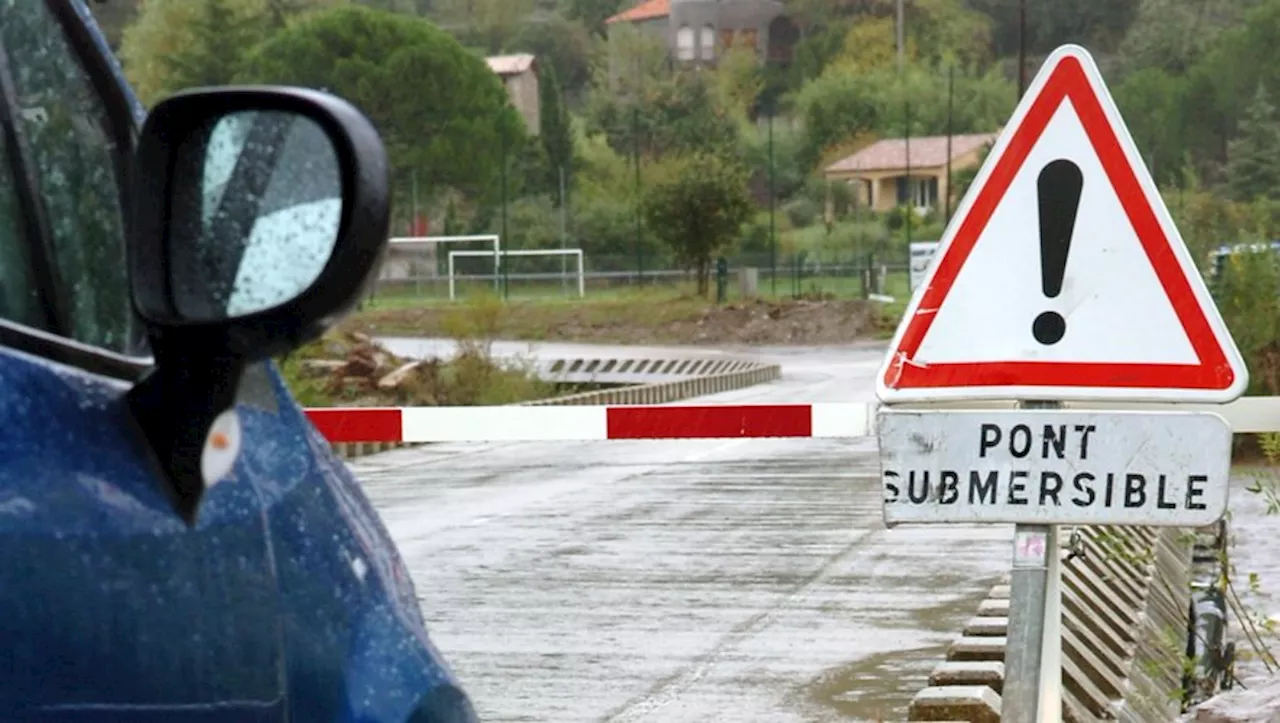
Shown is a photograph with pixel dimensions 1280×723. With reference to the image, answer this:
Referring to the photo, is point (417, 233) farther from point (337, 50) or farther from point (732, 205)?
point (732, 205)

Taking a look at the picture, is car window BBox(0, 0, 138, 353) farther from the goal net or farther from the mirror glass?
the goal net

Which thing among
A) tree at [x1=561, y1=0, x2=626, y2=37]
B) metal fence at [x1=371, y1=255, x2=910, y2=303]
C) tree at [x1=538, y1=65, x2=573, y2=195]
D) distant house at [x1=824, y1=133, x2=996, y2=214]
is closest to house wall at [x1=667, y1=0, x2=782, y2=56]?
tree at [x1=561, y1=0, x2=626, y2=37]

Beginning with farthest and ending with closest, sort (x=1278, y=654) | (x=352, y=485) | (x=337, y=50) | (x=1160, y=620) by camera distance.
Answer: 1. (x=337, y=50)
2. (x=1160, y=620)
3. (x=1278, y=654)
4. (x=352, y=485)

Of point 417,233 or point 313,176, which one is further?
point 417,233

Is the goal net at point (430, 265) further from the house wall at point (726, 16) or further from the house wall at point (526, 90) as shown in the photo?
the house wall at point (726, 16)

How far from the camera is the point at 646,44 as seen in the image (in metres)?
130

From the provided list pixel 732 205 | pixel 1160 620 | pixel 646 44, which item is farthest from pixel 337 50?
pixel 1160 620

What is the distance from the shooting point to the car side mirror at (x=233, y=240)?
1940mm

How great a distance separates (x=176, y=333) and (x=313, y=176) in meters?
0.19

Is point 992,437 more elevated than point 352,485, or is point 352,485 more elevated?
point 352,485

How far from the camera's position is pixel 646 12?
6004 inches

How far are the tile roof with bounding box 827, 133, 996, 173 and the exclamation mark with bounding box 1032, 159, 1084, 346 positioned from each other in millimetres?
99056

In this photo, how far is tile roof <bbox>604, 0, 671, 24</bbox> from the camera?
14950 centimetres

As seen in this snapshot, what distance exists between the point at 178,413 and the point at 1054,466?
2.87m
